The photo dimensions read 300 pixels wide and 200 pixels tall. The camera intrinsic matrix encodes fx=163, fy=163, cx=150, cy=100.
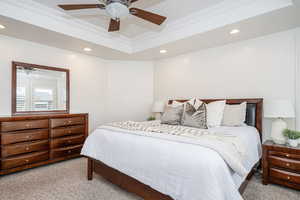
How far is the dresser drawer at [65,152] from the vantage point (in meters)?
3.13

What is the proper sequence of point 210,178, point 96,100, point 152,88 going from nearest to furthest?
1. point 210,178
2. point 96,100
3. point 152,88

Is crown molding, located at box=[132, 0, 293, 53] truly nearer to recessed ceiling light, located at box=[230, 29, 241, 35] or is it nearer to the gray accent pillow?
recessed ceiling light, located at box=[230, 29, 241, 35]

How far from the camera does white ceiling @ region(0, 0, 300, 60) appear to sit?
2361 mm

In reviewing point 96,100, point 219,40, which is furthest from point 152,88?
point 219,40

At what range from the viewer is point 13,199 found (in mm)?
2029

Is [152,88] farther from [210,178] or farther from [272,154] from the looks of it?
[210,178]

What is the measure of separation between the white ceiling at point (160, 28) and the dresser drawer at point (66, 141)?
6.43ft

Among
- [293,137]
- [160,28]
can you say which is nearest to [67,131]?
[160,28]

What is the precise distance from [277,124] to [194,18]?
2.16m

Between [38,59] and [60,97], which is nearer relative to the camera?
[38,59]

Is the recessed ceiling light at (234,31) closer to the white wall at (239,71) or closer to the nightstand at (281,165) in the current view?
the white wall at (239,71)

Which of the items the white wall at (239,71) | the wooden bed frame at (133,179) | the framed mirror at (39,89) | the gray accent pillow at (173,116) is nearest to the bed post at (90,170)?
the wooden bed frame at (133,179)

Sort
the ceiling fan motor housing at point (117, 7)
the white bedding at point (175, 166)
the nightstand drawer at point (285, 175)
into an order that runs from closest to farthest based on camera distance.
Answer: the white bedding at point (175, 166) → the ceiling fan motor housing at point (117, 7) → the nightstand drawer at point (285, 175)

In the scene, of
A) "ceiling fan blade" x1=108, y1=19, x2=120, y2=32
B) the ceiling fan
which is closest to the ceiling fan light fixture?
the ceiling fan
